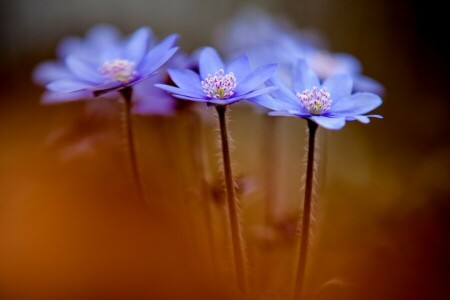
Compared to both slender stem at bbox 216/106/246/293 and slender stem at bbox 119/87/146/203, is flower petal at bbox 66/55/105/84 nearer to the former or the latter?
slender stem at bbox 119/87/146/203

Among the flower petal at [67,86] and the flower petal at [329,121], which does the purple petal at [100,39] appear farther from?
the flower petal at [329,121]

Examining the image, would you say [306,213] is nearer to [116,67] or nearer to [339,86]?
[339,86]

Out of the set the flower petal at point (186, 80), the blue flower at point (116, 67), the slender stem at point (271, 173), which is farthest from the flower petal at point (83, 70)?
the slender stem at point (271, 173)

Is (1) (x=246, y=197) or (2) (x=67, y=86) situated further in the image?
(1) (x=246, y=197)

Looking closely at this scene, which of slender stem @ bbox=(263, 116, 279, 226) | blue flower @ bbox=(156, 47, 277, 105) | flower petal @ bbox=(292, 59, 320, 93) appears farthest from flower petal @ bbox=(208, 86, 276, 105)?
slender stem @ bbox=(263, 116, 279, 226)

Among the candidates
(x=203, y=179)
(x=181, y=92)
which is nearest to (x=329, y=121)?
(x=181, y=92)

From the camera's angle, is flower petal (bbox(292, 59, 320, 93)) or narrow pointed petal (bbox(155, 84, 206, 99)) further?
flower petal (bbox(292, 59, 320, 93))
